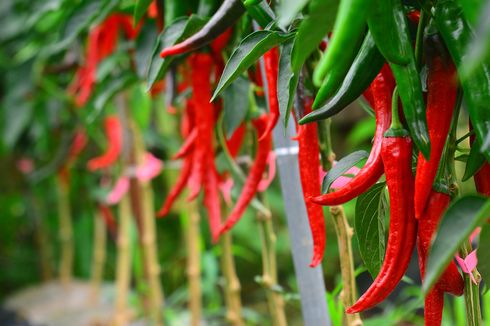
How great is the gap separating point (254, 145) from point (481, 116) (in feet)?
1.41

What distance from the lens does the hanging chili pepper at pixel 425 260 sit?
0.43m

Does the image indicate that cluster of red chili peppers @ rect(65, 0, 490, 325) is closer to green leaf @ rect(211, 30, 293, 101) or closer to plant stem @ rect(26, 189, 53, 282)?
green leaf @ rect(211, 30, 293, 101)

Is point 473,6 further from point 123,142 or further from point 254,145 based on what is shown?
point 123,142

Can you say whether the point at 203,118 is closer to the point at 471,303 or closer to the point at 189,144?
the point at 189,144

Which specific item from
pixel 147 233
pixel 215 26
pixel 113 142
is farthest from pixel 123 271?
pixel 215 26

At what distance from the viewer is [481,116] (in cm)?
39

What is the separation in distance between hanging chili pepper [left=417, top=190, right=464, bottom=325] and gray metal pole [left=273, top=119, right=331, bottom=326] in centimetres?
24

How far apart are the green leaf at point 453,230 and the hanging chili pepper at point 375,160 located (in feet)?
A: 0.33

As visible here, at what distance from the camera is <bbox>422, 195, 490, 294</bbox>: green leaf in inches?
12.6

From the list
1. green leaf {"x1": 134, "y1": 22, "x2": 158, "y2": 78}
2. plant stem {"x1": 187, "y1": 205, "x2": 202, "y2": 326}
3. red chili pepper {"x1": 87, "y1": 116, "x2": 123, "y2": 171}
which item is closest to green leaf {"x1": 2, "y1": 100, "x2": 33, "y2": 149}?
red chili pepper {"x1": 87, "y1": 116, "x2": 123, "y2": 171}

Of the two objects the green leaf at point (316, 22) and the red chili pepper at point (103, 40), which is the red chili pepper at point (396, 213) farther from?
the red chili pepper at point (103, 40)

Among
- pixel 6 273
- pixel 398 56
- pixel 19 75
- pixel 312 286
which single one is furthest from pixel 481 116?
Result: pixel 6 273

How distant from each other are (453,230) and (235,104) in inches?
15.6

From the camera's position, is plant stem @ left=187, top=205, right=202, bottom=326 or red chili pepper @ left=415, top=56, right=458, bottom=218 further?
plant stem @ left=187, top=205, right=202, bottom=326
